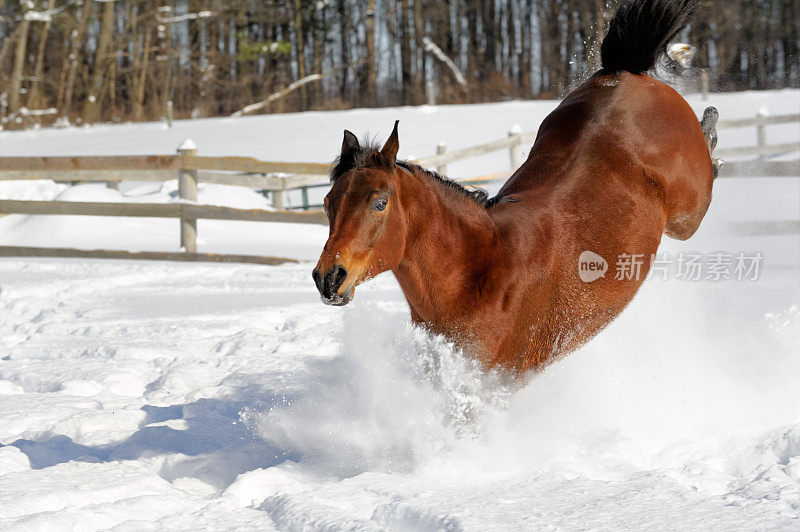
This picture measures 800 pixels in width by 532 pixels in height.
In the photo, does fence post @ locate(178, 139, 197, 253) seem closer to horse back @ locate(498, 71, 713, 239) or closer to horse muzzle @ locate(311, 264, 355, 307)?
horse back @ locate(498, 71, 713, 239)

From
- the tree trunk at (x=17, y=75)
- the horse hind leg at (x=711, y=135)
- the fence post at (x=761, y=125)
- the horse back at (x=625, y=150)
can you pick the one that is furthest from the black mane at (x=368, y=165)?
the tree trunk at (x=17, y=75)

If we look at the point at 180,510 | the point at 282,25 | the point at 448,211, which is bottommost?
the point at 180,510

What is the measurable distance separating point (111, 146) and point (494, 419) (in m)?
17.8

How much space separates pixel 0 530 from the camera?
2.24m

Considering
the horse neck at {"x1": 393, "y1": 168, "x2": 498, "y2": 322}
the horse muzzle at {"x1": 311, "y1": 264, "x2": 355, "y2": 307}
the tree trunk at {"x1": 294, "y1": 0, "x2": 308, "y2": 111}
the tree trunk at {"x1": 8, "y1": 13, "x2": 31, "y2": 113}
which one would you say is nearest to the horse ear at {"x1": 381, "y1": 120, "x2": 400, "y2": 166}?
the horse neck at {"x1": 393, "y1": 168, "x2": 498, "y2": 322}

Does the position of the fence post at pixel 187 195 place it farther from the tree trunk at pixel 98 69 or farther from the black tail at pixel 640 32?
the tree trunk at pixel 98 69

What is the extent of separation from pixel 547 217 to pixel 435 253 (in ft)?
1.93

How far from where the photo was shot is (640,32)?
414 cm

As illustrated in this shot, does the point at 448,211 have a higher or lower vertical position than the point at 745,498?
higher

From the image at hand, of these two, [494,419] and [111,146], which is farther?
[111,146]

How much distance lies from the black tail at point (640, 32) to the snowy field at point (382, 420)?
4.53 feet

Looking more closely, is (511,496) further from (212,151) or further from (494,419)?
(212,151)

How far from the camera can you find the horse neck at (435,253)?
9.37ft

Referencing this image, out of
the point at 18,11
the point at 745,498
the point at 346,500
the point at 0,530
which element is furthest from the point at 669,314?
the point at 18,11
